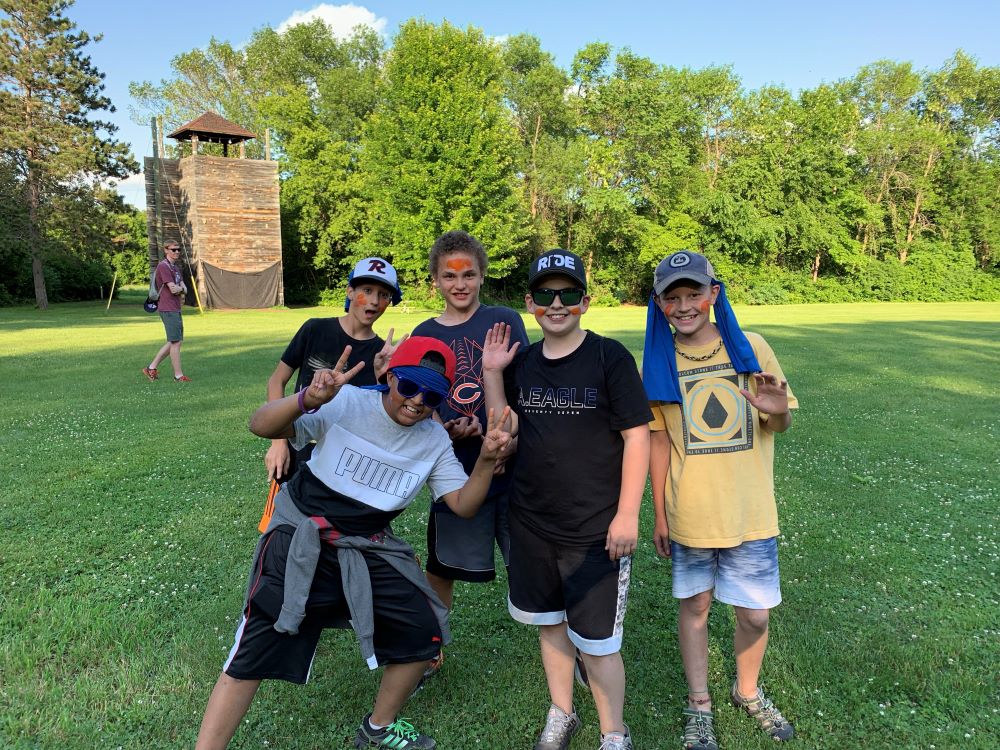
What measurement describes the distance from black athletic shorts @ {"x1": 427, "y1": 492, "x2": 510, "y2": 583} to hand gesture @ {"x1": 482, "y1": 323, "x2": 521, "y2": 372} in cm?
75

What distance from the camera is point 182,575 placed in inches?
168

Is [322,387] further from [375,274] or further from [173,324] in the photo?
[173,324]

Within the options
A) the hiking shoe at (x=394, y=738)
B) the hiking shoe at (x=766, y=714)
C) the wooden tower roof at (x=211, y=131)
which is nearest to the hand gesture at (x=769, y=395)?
the hiking shoe at (x=766, y=714)

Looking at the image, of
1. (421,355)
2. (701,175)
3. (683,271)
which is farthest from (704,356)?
(701,175)

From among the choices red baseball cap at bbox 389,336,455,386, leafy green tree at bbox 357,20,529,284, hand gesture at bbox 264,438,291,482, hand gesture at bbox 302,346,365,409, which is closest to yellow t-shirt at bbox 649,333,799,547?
red baseball cap at bbox 389,336,455,386

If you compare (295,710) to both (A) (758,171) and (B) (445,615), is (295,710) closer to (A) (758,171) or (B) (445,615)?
(B) (445,615)

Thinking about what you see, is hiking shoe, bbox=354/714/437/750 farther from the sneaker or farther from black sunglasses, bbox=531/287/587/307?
black sunglasses, bbox=531/287/587/307

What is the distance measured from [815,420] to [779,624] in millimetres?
5754

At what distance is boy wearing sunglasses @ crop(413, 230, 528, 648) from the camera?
3164 millimetres

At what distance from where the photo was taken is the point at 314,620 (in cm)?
254

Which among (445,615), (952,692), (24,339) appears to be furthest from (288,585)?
(24,339)

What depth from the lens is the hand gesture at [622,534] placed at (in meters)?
2.47

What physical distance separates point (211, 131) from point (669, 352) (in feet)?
123

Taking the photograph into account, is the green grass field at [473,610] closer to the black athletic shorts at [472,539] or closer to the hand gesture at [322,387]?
the black athletic shorts at [472,539]
